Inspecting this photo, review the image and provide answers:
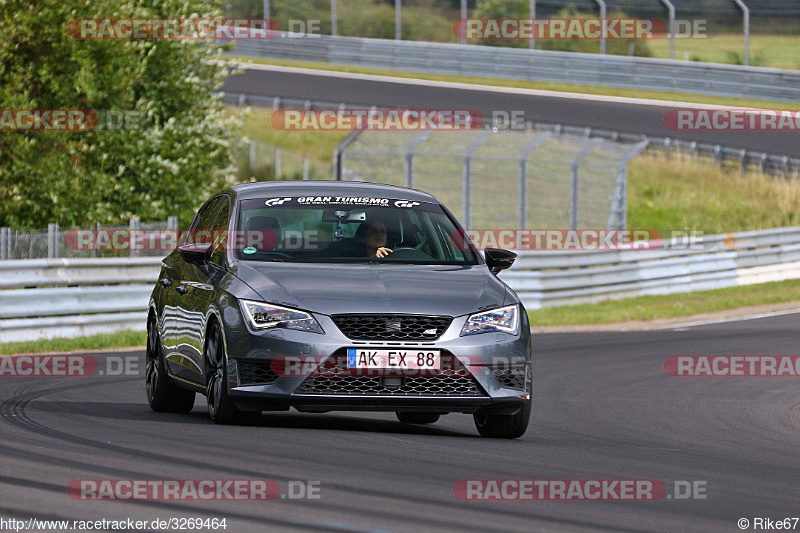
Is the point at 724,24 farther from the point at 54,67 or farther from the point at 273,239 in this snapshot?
the point at 273,239

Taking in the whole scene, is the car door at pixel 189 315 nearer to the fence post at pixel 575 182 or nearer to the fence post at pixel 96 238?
the fence post at pixel 96 238

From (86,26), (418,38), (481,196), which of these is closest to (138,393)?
(86,26)

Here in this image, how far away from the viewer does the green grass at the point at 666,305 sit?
76.5ft

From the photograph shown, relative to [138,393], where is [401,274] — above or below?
above

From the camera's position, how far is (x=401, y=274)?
379 inches

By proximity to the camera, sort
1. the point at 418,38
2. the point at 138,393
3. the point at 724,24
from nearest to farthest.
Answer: the point at 138,393 → the point at 724,24 → the point at 418,38

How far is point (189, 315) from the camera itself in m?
10.4

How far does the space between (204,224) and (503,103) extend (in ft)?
108

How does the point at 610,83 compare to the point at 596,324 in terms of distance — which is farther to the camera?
the point at 610,83

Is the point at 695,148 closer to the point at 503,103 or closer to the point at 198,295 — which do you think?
the point at 503,103

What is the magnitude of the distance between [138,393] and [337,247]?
3.43 metres
